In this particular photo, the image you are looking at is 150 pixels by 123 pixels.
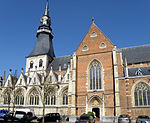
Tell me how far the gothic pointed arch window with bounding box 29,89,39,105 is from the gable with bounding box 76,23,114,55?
13.4 meters

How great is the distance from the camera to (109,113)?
25.5m

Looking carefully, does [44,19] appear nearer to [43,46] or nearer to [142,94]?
[43,46]

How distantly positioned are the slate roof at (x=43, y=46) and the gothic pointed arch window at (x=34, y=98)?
11482 millimetres

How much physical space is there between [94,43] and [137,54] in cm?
1004

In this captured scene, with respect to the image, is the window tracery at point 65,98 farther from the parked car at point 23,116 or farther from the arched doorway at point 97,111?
the parked car at point 23,116

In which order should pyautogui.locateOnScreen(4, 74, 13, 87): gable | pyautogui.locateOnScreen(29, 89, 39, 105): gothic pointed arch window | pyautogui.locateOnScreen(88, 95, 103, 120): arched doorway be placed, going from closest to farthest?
pyautogui.locateOnScreen(88, 95, 103, 120): arched doorway → pyautogui.locateOnScreen(29, 89, 39, 105): gothic pointed arch window → pyautogui.locateOnScreen(4, 74, 13, 87): gable

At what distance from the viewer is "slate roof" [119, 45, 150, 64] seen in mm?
31625

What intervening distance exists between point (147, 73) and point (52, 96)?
19.3 m

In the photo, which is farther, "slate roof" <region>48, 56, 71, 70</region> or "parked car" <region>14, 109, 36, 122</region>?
"slate roof" <region>48, 56, 71, 70</region>

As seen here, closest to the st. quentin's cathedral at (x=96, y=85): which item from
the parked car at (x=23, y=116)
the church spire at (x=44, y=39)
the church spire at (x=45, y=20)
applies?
the parked car at (x=23, y=116)

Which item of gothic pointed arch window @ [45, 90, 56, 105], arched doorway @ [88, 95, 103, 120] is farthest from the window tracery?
arched doorway @ [88, 95, 103, 120]

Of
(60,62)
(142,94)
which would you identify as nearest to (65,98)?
(60,62)

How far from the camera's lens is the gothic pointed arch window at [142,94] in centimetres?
2425

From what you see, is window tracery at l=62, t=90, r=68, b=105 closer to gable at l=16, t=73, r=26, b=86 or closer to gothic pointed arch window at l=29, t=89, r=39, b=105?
gothic pointed arch window at l=29, t=89, r=39, b=105
